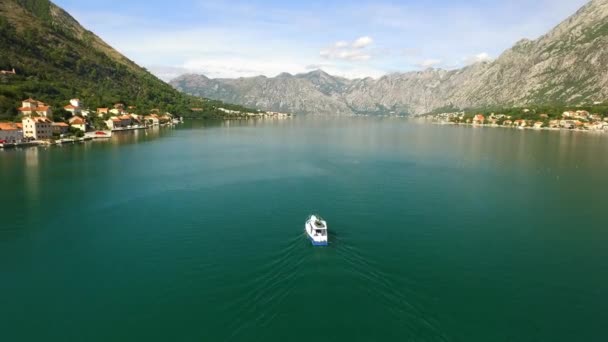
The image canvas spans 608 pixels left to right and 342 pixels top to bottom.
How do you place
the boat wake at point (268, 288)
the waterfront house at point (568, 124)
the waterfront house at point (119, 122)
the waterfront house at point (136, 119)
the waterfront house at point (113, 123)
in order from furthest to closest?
the waterfront house at point (568, 124)
the waterfront house at point (136, 119)
the waterfront house at point (119, 122)
the waterfront house at point (113, 123)
the boat wake at point (268, 288)

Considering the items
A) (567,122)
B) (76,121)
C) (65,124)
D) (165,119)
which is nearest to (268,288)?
(65,124)

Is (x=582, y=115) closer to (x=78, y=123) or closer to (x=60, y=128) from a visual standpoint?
(x=78, y=123)

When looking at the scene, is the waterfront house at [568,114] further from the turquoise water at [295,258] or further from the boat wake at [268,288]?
the boat wake at [268,288]

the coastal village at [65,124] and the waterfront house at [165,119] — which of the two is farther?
the waterfront house at [165,119]

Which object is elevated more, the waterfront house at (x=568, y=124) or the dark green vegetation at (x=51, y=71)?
the dark green vegetation at (x=51, y=71)

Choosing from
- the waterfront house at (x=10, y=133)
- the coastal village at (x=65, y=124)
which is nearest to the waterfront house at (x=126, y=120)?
the coastal village at (x=65, y=124)

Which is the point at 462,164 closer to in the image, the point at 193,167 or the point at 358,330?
the point at 193,167

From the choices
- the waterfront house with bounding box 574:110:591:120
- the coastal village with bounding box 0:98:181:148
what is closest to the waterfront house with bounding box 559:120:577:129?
the waterfront house with bounding box 574:110:591:120

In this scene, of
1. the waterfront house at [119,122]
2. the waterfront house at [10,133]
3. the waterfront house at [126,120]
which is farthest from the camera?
the waterfront house at [126,120]
